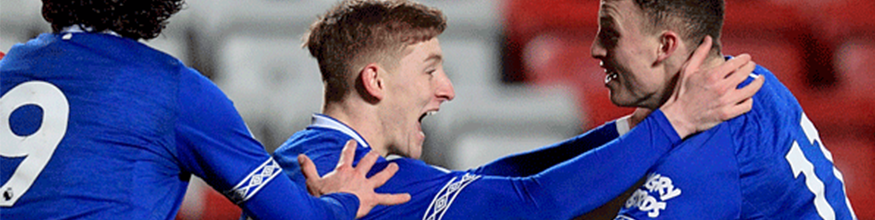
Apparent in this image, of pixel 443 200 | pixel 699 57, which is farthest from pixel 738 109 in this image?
pixel 443 200

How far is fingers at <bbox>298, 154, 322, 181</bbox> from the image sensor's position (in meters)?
1.99

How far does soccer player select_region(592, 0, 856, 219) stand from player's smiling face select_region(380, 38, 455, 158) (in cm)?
42

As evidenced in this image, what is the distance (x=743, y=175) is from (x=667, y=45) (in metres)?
0.35

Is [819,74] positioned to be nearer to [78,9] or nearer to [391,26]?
[391,26]

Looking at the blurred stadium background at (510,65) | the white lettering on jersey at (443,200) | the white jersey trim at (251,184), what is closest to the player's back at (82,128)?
the white jersey trim at (251,184)

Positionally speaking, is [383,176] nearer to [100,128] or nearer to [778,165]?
[100,128]

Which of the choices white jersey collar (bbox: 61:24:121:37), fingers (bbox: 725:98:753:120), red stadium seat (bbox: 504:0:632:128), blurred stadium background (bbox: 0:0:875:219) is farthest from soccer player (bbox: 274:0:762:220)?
red stadium seat (bbox: 504:0:632:128)

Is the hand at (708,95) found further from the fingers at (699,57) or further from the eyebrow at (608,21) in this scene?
the eyebrow at (608,21)

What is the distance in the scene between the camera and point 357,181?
6.49ft

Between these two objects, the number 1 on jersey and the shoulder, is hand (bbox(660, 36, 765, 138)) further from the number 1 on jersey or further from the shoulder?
the shoulder

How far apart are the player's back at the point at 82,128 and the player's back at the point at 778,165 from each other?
1.14 m

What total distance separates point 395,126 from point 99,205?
3.12 feet

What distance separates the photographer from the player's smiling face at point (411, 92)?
235 cm

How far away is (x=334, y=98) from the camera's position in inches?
92.8
